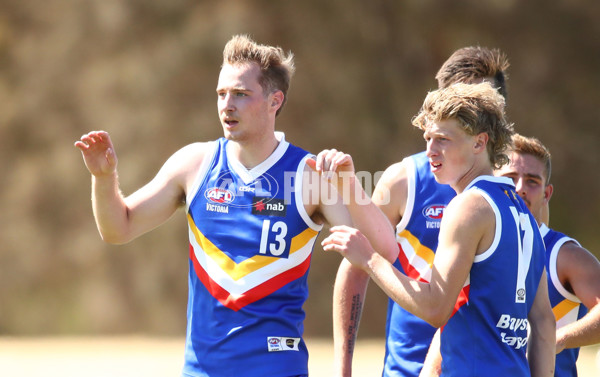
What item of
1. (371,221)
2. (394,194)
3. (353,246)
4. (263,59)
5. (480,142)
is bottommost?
(353,246)

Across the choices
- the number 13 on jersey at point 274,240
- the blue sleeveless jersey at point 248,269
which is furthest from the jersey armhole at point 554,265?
the number 13 on jersey at point 274,240

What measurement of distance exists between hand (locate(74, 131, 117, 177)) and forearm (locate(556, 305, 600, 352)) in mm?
1876

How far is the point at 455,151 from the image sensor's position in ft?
8.98

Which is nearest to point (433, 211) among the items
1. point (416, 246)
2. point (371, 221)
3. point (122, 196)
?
point (416, 246)

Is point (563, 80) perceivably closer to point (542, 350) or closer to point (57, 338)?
point (57, 338)

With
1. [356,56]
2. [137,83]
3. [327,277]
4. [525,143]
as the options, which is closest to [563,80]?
[356,56]

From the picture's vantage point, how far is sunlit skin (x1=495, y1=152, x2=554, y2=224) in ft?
11.5

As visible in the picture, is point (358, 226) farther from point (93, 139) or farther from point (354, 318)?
point (93, 139)

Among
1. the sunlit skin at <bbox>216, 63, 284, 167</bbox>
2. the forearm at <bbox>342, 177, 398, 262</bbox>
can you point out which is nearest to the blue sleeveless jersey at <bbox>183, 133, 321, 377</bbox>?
the sunlit skin at <bbox>216, 63, 284, 167</bbox>

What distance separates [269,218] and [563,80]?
266 inches

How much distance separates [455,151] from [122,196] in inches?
52.1

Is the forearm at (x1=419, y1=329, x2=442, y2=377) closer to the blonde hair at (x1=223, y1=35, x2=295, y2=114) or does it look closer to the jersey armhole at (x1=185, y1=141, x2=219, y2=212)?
the jersey armhole at (x1=185, y1=141, x2=219, y2=212)

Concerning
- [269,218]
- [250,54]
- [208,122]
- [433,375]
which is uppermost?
[208,122]

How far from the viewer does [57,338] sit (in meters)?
8.80
